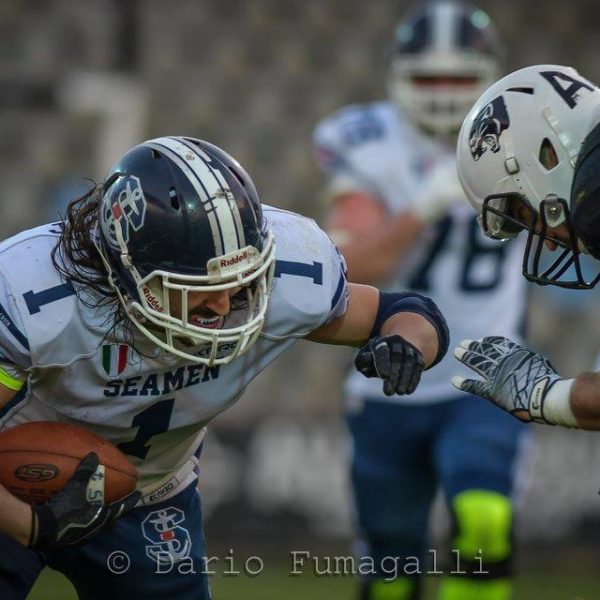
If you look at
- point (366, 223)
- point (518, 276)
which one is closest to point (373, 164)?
point (366, 223)

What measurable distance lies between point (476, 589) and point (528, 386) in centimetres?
159

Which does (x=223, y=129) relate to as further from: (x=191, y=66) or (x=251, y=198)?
(x=251, y=198)

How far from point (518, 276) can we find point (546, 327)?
1.84 m

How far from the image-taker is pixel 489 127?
3.34 metres

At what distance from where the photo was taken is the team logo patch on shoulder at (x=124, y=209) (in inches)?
125

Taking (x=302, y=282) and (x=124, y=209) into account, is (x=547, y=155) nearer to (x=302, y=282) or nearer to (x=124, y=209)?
(x=302, y=282)

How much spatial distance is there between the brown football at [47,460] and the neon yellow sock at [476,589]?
1.70 meters

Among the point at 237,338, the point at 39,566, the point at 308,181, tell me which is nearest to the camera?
the point at 237,338

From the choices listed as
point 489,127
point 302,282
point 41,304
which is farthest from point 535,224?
point 41,304

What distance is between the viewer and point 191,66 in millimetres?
7129

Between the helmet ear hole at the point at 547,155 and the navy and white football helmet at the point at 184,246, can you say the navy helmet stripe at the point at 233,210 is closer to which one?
the navy and white football helmet at the point at 184,246

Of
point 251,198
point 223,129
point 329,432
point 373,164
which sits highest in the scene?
point 251,198

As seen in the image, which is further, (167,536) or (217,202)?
(167,536)

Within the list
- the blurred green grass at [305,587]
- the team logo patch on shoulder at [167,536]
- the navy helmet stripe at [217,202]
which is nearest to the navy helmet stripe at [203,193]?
the navy helmet stripe at [217,202]
